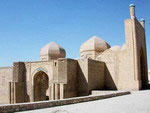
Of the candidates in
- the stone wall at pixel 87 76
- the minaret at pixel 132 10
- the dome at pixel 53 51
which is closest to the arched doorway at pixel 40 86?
the stone wall at pixel 87 76

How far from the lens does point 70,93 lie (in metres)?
14.3

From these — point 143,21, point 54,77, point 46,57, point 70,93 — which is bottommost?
point 70,93

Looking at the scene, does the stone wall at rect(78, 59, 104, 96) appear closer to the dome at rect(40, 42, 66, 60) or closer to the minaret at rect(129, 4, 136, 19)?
the minaret at rect(129, 4, 136, 19)

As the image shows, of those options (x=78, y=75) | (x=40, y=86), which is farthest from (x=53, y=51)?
(x=78, y=75)

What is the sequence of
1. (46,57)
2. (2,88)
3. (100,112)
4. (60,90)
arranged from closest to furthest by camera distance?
(100,112), (60,90), (2,88), (46,57)

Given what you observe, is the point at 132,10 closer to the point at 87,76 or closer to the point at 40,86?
the point at 87,76

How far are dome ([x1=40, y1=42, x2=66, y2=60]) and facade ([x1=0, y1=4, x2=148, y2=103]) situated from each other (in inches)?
259

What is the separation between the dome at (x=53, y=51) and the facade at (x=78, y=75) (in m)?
6.57

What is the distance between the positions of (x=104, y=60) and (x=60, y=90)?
6.40 meters

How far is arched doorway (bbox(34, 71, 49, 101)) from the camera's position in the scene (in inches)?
679

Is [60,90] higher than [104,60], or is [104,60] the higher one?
[104,60]

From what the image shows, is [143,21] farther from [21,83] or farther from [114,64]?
[21,83]

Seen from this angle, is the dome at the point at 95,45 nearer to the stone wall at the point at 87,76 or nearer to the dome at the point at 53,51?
the dome at the point at 53,51

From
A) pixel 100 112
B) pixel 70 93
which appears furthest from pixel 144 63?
pixel 100 112
